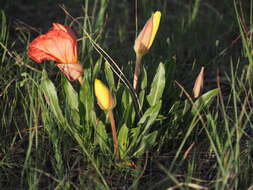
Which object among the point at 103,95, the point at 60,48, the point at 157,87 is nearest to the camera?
the point at 103,95

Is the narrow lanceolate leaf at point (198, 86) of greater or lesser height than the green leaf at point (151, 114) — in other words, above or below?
above

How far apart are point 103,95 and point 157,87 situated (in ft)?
0.95

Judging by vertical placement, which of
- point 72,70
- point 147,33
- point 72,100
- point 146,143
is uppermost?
point 147,33

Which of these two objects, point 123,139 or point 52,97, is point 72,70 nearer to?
point 52,97

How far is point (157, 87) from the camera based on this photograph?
1.72 metres

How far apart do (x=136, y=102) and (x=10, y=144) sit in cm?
56

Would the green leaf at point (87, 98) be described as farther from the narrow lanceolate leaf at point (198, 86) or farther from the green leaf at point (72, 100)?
the narrow lanceolate leaf at point (198, 86)

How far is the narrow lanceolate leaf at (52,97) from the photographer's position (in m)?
1.72

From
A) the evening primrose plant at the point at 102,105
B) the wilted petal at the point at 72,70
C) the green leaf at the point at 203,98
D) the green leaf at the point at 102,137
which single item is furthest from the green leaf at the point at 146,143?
the wilted petal at the point at 72,70

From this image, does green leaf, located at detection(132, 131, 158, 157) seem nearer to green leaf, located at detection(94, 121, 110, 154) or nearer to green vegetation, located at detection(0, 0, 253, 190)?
green vegetation, located at detection(0, 0, 253, 190)

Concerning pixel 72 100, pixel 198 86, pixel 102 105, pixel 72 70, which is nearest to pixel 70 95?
pixel 72 100

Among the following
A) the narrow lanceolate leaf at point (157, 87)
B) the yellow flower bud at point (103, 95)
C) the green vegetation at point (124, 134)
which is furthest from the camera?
the narrow lanceolate leaf at point (157, 87)

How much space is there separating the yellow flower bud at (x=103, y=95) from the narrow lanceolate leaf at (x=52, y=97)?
0.24m

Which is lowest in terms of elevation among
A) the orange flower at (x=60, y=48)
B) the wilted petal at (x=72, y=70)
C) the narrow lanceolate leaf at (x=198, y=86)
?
the narrow lanceolate leaf at (x=198, y=86)
